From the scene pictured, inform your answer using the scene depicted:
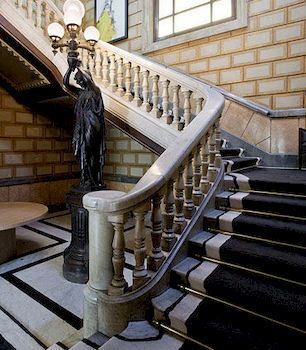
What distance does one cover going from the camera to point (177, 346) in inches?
63.9

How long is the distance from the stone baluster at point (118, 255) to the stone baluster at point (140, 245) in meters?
0.10

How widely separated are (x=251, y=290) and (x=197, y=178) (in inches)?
38.1

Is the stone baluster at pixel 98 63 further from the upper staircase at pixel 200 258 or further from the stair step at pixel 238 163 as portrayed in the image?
the stair step at pixel 238 163

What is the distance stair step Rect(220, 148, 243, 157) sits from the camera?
3.54m

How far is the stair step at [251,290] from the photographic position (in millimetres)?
1575

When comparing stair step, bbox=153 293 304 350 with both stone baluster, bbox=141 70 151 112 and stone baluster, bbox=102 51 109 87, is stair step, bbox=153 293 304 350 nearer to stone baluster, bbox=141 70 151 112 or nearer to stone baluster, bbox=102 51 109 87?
stone baluster, bbox=141 70 151 112

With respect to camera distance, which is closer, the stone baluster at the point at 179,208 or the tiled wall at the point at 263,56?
the stone baluster at the point at 179,208

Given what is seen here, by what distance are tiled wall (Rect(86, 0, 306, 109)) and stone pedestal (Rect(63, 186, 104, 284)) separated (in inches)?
110

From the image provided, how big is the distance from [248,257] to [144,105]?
91.6 inches

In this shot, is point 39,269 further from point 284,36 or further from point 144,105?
point 284,36

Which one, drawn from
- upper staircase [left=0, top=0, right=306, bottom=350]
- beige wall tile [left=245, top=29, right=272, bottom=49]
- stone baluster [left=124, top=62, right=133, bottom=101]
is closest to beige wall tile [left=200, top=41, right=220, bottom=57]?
beige wall tile [left=245, top=29, right=272, bottom=49]

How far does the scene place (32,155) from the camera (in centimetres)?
573

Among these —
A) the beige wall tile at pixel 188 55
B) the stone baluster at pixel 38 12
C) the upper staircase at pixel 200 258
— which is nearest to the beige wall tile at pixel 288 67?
the beige wall tile at pixel 188 55

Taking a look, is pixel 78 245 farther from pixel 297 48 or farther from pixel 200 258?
pixel 297 48
